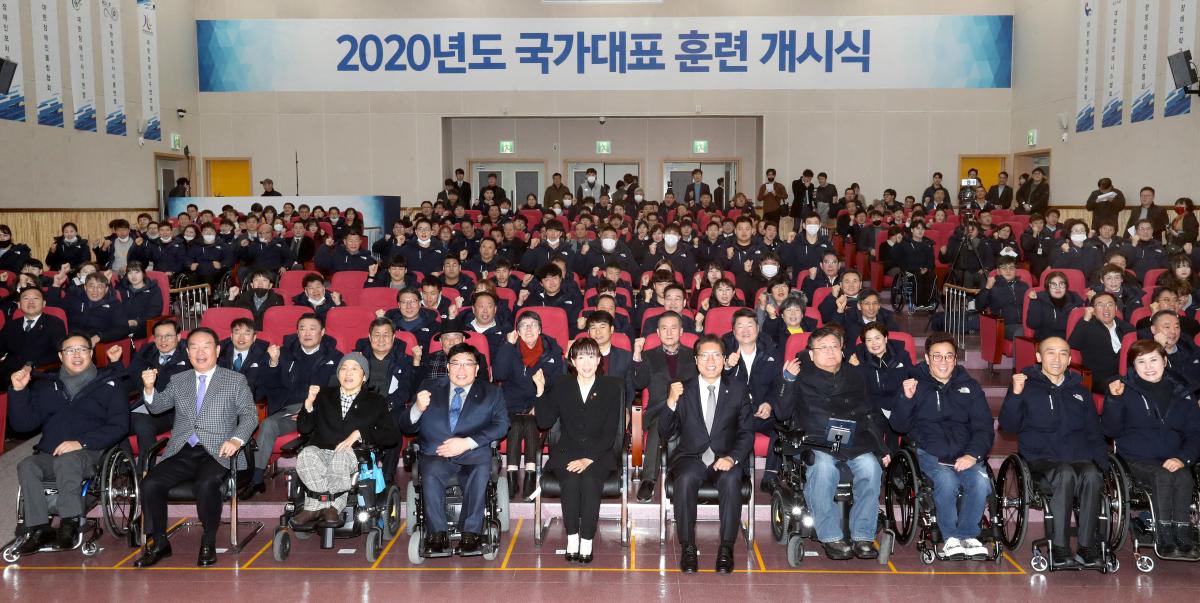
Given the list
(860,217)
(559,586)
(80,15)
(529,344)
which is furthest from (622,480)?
→ (80,15)

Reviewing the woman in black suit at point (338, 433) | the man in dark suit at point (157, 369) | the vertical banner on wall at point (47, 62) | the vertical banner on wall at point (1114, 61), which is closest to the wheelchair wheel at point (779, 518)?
the woman in black suit at point (338, 433)

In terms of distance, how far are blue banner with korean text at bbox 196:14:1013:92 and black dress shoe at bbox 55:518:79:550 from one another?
1465 cm

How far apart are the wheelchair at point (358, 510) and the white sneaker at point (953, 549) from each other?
3146mm

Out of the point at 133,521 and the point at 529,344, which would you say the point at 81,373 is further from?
the point at 529,344

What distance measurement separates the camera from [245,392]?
18.4 feet

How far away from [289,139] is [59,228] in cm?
562

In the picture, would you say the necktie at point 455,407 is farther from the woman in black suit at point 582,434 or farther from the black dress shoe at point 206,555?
the black dress shoe at point 206,555

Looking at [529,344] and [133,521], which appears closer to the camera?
[133,521]

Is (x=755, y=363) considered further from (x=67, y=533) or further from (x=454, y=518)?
(x=67, y=533)

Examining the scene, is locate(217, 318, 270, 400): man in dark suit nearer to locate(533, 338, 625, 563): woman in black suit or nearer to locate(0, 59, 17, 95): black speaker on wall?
locate(533, 338, 625, 563): woman in black suit

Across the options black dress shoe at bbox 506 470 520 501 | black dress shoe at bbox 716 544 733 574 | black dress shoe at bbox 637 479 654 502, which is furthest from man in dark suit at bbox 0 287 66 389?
black dress shoe at bbox 716 544 733 574

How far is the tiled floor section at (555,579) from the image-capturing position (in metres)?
4.73

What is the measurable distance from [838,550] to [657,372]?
165 centimetres

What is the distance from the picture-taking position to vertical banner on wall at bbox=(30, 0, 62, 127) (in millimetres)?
13664
